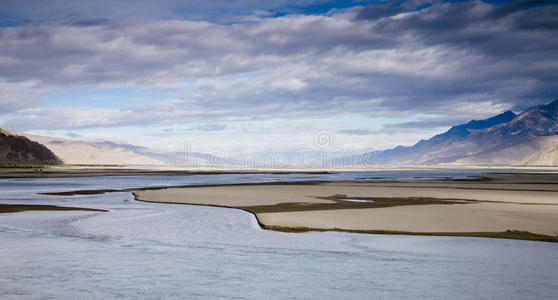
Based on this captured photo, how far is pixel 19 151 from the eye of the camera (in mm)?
169625

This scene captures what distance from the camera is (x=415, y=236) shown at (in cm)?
1560

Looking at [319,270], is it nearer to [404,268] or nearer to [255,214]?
[404,268]

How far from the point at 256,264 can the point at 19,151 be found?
18587cm

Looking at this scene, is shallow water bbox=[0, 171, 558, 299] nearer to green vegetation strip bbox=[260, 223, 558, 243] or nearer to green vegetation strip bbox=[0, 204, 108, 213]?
green vegetation strip bbox=[260, 223, 558, 243]

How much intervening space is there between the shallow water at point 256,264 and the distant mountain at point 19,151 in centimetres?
17061

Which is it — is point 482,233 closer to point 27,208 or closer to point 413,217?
point 413,217

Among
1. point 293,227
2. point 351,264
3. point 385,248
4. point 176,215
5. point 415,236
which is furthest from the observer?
point 176,215

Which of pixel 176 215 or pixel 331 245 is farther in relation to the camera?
pixel 176 215

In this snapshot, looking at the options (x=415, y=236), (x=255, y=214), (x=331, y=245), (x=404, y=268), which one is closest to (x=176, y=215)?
(x=255, y=214)

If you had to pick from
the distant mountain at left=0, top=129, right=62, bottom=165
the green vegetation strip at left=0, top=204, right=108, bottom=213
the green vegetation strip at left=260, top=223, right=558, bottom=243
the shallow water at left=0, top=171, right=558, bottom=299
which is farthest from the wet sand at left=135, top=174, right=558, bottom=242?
the distant mountain at left=0, top=129, right=62, bottom=165

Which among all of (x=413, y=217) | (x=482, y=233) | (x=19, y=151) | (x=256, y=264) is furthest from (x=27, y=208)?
(x=19, y=151)

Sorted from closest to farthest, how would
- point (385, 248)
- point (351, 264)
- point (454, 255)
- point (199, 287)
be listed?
point (199, 287), point (351, 264), point (454, 255), point (385, 248)

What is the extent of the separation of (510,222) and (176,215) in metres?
14.5

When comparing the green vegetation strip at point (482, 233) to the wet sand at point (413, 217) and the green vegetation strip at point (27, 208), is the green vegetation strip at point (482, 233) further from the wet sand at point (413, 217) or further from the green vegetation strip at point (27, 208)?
the green vegetation strip at point (27, 208)
